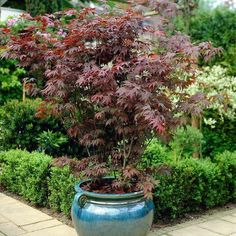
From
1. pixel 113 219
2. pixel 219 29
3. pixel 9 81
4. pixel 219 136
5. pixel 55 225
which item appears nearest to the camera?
pixel 113 219

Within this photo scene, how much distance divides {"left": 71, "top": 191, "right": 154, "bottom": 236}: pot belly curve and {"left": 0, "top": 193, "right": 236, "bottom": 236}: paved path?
2.77 feet

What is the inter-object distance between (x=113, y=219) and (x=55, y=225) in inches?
53.0

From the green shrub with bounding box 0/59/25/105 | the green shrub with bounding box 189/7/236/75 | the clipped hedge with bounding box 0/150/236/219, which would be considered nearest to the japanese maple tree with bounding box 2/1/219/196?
the clipped hedge with bounding box 0/150/236/219

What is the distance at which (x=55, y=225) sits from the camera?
178 inches

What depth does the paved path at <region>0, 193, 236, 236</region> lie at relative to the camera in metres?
4.32

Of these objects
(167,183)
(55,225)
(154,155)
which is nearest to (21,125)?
(154,155)

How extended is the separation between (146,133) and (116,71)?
623mm

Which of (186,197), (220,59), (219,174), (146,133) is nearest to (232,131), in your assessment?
(220,59)

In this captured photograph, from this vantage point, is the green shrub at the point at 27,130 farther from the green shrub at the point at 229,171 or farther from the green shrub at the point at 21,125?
the green shrub at the point at 229,171

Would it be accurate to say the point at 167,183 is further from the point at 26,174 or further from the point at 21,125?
the point at 21,125

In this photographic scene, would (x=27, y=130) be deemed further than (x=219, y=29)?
No

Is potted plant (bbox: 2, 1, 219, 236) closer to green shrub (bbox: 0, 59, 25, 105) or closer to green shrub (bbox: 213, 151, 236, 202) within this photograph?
green shrub (bbox: 213, 151, 236, 202)

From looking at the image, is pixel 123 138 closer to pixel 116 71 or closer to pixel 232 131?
pixel 116 71

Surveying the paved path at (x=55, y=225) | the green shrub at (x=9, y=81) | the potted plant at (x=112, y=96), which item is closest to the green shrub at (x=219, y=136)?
the paved path at (x=55, y=225)
